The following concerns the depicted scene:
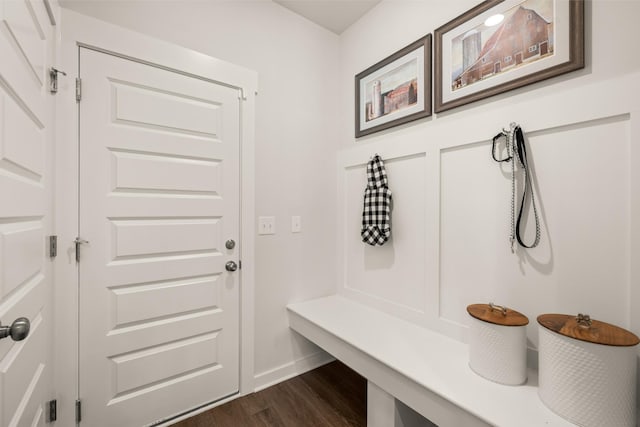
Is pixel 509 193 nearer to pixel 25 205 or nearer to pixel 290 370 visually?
pixel 290 370

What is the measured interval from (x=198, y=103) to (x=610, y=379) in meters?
2.15

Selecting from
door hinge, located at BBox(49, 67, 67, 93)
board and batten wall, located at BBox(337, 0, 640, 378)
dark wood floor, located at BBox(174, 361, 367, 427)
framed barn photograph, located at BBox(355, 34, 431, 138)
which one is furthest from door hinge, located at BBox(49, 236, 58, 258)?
framed barn photograph, located at BBox(355, 34, 431, 138)

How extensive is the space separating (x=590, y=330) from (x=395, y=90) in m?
1.56

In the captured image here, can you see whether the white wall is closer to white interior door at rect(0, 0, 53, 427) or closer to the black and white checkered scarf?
the black and white checkered scarf

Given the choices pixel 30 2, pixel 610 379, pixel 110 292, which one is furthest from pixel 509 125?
pixel 110 292

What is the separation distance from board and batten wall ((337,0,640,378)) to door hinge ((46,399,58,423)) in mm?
1737

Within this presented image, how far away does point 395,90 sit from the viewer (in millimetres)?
1843

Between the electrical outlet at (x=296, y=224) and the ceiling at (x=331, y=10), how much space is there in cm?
151

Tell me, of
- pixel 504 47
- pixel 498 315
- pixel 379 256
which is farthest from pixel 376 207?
pixel 504 47

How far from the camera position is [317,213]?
217 cm

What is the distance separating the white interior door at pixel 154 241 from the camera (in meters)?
1.37

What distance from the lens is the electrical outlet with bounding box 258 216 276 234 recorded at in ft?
6.20

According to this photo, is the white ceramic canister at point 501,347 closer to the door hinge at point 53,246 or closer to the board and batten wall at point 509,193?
the board and batten wall at point 509,193

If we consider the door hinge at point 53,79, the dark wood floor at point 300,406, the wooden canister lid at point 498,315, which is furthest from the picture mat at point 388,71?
the dark wood floor at point 300,406
